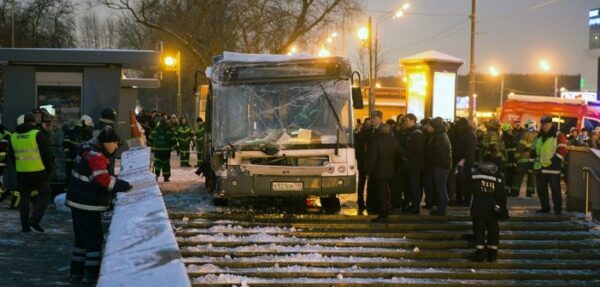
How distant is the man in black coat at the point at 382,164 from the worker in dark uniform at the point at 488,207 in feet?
6.74

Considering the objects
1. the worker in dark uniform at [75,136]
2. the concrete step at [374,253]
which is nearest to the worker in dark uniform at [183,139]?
the worker in dark uniform at [75,136]

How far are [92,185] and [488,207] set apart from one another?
17.9ft

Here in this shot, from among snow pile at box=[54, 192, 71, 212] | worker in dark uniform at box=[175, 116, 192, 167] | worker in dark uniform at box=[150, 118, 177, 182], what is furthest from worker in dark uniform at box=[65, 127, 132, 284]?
worker in dark uniform at box=[175, 116, 192, 167]

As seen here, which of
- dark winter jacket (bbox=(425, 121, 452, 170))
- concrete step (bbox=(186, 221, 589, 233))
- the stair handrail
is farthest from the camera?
the stair handrail

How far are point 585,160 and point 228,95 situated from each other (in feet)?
22.1

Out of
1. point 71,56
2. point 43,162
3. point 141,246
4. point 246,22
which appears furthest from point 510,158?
point 246,22

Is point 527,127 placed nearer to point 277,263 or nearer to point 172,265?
point 277,263

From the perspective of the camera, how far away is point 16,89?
59.3ft

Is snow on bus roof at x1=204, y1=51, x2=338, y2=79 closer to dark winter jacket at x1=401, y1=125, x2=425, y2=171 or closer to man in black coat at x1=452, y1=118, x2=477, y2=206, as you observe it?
dark winter jacket at x1=401, y1=125, x2=425, y2=171

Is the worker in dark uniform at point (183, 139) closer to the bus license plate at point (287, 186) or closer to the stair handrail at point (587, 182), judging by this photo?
the bus license plate at point (287, 186)

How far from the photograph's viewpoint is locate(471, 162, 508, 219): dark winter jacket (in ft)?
36.8

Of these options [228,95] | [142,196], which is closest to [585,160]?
[228,95]

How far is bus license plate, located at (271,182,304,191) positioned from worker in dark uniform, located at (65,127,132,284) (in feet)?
13.6

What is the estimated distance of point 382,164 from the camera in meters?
13.3
